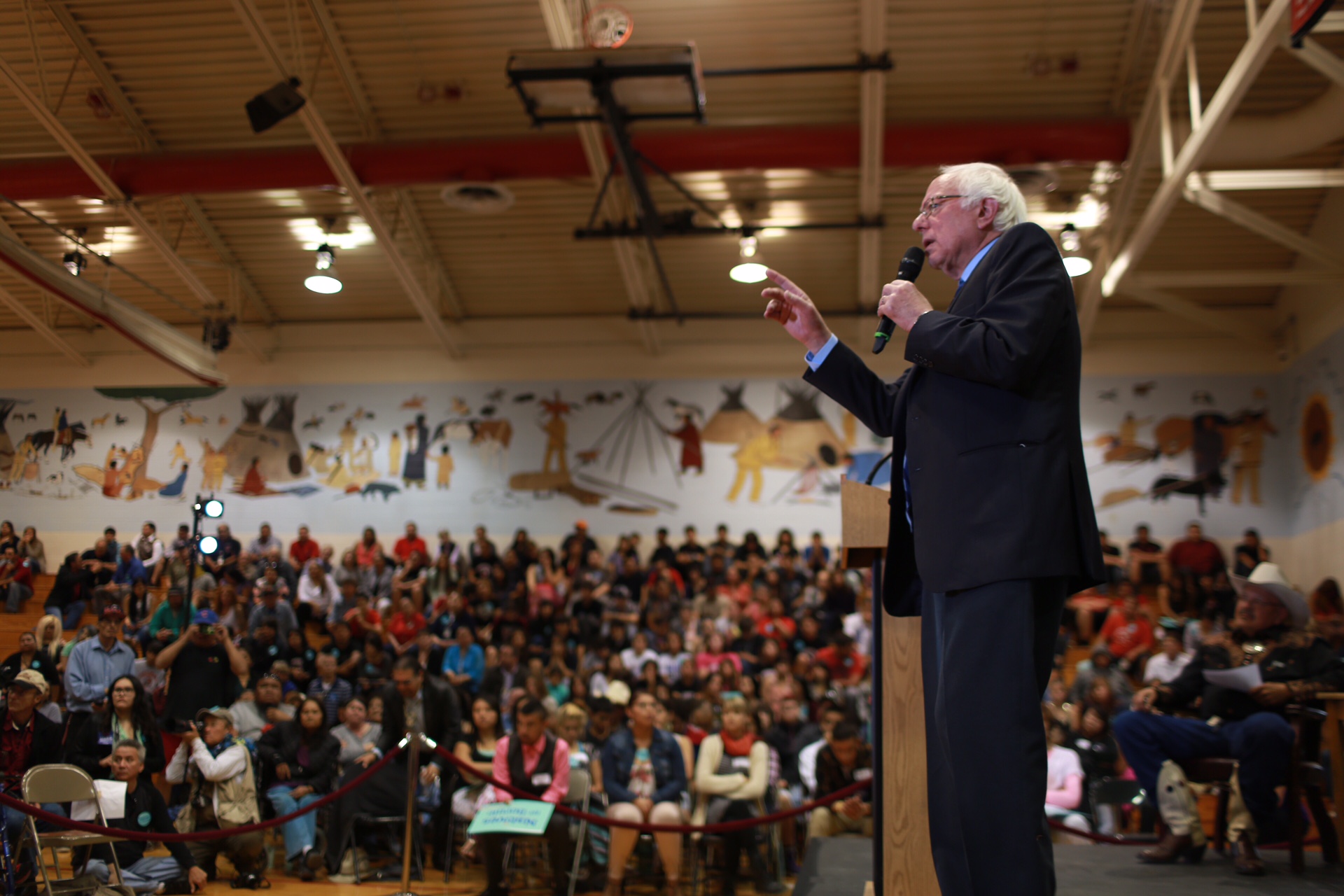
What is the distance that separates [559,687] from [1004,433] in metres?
7.67

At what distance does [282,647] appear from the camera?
516 centimetres

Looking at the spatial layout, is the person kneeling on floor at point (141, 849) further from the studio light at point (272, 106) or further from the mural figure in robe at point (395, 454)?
the mural figure in robe at point (395, 454)

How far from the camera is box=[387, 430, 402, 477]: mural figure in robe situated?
1019 centimetres

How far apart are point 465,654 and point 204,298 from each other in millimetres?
5167

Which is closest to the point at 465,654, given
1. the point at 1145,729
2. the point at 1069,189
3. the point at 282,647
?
the point at 282,647

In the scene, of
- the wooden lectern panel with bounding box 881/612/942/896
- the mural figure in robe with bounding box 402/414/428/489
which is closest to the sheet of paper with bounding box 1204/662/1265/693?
the wooden lectern panel with bounding box 881/612/942/896

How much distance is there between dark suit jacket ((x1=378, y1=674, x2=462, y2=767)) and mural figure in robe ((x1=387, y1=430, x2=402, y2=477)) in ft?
12.6

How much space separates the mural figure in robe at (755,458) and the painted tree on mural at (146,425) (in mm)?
9109

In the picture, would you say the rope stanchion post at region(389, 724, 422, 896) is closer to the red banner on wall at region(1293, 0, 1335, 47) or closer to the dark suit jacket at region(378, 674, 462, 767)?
the dark suit jacket at region(378, 674, 462, 767)

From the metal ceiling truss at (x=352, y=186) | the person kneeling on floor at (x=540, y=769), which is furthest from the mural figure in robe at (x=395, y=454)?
the person kneeling on floor at (x=540, y=769)

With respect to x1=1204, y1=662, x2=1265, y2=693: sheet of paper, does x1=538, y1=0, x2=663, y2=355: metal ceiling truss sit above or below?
above

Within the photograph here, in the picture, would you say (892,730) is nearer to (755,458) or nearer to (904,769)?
(904,769)

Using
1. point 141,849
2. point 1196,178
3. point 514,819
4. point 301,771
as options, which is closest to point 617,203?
point 1196,178

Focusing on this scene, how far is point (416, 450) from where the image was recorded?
36.5 feet
